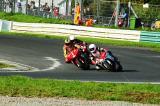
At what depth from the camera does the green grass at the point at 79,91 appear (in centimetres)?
1038

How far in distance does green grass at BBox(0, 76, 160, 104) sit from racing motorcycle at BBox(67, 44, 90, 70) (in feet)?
19.9

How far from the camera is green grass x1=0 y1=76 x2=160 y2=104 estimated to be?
1038cm

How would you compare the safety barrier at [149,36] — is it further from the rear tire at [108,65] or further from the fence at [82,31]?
the rear tire at [108,65]

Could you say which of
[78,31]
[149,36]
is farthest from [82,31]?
[149,36]

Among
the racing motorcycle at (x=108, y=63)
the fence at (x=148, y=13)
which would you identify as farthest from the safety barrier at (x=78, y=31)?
the racing motorcycle at (x=108, y=63)

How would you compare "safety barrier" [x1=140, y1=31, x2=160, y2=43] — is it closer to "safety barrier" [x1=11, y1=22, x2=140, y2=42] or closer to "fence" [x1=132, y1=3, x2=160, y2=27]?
"safety barrier" [x1=11, y1=22, x2=140, y2=42]

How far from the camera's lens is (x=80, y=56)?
1864 cm

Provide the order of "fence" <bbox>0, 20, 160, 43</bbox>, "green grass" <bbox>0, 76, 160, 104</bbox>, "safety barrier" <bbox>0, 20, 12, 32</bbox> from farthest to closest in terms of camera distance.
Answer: "safety barrier" <bbox>0, 20, 12, 32</bbox> < "fence" <bbox>0, 20, 160, 43</bbox> < "green grass" <bbox>0, 76, 160, 104</bbox>

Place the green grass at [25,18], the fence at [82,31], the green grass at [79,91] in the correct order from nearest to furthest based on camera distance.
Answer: the green grass at [79,91] < the fence at [82,31] < the green grass at [25,18]

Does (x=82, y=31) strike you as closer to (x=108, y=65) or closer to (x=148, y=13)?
(x=148, y=13)

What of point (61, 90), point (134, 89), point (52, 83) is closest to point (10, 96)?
point (61, 90)

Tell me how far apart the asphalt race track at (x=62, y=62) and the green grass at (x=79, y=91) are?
3.08m

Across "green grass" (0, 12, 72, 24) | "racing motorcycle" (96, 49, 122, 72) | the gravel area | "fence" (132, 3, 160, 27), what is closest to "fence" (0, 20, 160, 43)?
"green grass" (0, 12, 72, 24)

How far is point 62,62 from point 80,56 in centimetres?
177
